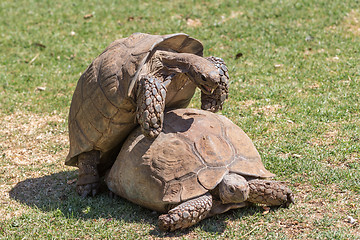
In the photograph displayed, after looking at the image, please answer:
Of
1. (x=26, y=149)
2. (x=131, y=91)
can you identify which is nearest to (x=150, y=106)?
(x=131, y=91)

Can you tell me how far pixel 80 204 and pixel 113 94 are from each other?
118 cm

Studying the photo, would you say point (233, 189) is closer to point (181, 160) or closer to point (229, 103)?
point (181, 160)

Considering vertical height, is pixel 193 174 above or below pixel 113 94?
below

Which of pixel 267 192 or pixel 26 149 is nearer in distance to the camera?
pixel 267 192

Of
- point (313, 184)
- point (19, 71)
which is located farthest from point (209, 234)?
point (19, 71)

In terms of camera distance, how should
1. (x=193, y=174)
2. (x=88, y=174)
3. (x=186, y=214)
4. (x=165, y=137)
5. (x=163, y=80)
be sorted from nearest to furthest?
(x=186, y=214) < (x=193, y=174) < (x=165, y=137) < (x=163, y=80) < (x=88, y=174)

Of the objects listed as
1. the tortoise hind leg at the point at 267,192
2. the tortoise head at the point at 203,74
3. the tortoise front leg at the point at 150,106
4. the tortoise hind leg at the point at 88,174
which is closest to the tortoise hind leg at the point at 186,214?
the tortoise hind leg at the point at 267,192

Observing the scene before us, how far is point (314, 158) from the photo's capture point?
191 inches

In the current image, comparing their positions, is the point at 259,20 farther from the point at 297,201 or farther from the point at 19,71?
the point at 297,201

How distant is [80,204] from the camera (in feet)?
14.7

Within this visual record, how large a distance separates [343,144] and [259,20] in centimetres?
458

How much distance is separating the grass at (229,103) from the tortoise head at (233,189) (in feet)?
0.89

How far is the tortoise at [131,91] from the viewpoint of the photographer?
13.0 ft

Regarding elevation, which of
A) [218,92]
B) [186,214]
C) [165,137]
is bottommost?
[186,214]
